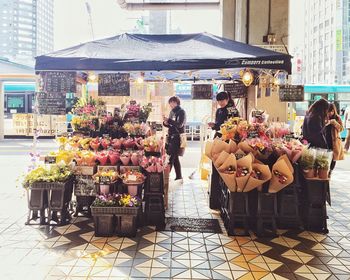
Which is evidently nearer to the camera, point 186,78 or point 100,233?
point 100,233

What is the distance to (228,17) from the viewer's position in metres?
10.0

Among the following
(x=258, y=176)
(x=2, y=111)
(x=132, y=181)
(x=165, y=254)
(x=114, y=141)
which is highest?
(x=2, y=111)

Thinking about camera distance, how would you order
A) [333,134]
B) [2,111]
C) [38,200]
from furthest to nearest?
[2,111], [333,134], [38,200]

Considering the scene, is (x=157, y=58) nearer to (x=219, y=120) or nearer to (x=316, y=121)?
(x=219, y=120)

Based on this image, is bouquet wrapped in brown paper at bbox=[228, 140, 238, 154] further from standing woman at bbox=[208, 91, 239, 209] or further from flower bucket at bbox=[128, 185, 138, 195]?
flower bucket at bbox=[128, 185, 138, 195]

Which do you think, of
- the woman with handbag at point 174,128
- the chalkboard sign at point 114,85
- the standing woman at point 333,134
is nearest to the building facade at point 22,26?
the woman with handbag at point 174,128

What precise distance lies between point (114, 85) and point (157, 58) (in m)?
1.24

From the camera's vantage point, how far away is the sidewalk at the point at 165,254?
134 inches

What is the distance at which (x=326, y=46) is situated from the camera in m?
62.6

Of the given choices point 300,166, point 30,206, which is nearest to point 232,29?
point 300,166

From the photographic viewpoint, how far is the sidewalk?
340 centimetres

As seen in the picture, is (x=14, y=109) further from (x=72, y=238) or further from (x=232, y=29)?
(x=72, y=238)

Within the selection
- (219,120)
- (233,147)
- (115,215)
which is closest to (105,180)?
(115,215)

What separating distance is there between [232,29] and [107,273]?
26.9 ft
